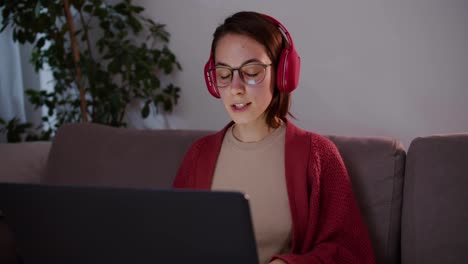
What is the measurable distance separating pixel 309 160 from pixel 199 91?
1138mm

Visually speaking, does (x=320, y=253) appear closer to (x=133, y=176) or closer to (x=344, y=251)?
(x=344, y=251)

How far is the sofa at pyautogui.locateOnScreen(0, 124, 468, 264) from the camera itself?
127 cm

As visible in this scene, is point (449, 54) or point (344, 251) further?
point (449, 54)

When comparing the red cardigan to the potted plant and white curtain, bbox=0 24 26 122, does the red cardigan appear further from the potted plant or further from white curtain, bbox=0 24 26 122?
white curtain, bbox=0 24 26 122

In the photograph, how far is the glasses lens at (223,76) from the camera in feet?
4.00

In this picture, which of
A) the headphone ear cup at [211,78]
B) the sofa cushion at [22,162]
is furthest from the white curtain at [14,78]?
the headphone ear cup at [211,78]

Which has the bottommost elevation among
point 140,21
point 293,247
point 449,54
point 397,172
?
point 293,247

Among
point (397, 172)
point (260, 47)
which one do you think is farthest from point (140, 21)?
point (397, 172)

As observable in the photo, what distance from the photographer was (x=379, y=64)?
69.1 inches

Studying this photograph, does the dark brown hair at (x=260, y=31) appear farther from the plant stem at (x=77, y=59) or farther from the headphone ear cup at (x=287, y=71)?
the plant stem at (x=77, y=59)

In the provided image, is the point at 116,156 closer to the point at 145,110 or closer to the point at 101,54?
the point at 145,110

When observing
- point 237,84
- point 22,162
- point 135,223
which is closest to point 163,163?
point 237,84

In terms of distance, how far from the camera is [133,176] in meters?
1.65

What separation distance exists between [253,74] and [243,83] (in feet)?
0.11
